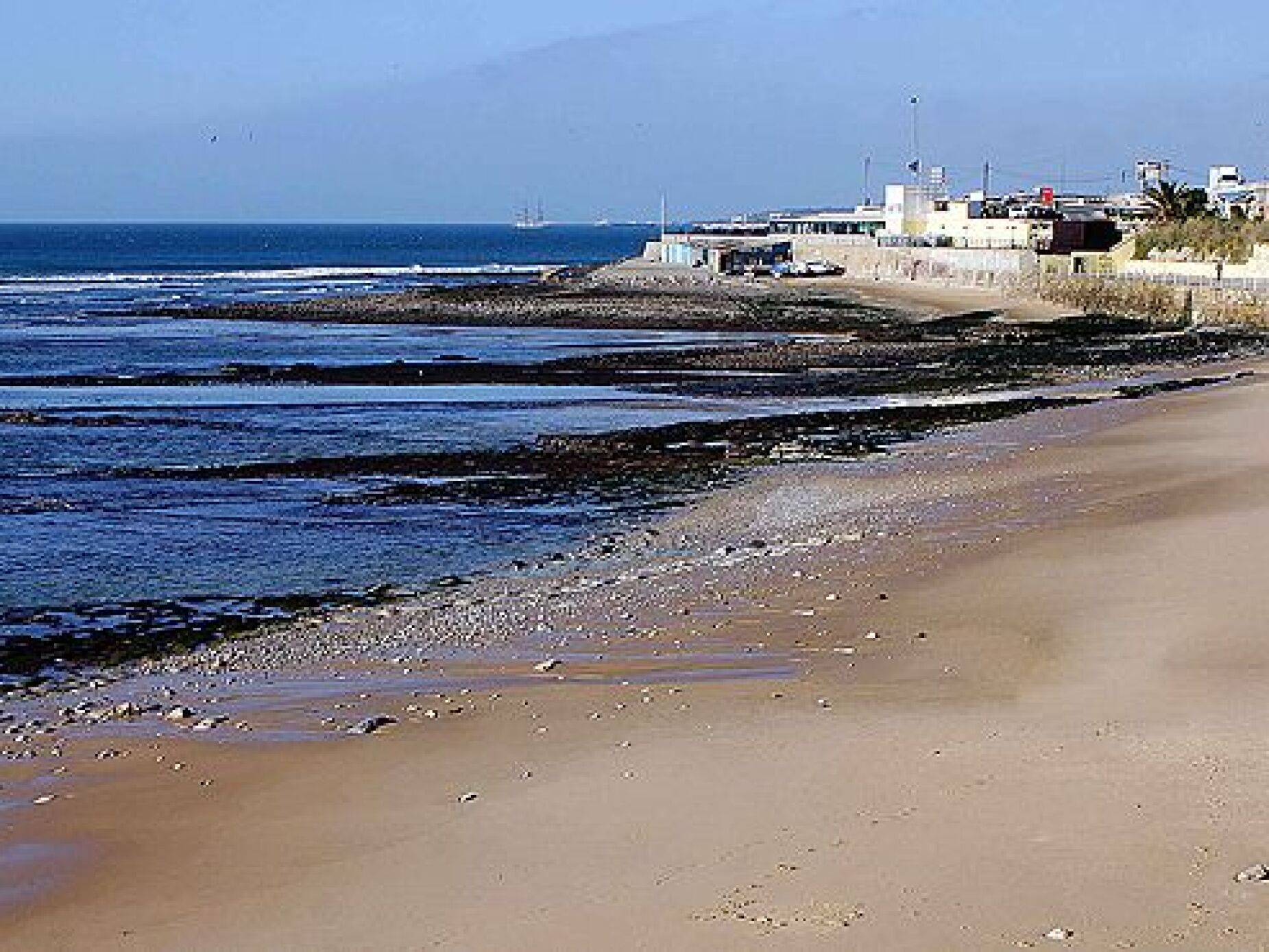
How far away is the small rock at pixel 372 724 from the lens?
34.5ft

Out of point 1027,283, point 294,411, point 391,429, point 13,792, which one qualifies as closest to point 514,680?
point 13,792

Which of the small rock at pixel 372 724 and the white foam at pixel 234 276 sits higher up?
the small rock at pixel 372 724

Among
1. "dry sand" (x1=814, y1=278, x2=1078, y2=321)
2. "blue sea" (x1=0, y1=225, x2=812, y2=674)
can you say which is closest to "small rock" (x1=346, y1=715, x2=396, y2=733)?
"blue sea" (x1=0, y1=225, x2=812, y2=674)

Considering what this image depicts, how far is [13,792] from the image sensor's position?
9500mm

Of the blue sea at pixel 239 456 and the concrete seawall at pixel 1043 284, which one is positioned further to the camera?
the concrete seawall at pixel 1043 284

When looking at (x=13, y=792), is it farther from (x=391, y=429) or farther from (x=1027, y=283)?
(x=1027, y=283)

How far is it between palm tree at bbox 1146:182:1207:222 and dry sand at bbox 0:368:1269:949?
61746mm

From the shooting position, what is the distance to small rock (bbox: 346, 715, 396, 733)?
1052 centimetres

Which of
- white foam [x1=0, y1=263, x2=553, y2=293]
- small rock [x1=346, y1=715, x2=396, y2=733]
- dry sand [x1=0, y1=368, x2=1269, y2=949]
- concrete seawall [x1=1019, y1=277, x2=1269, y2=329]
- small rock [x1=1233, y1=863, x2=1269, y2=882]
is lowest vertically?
white foam [x1=0, y1=263, x2=553, y2=293]

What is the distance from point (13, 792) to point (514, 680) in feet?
10.7

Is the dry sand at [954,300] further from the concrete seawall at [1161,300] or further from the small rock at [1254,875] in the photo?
the small rock at [1254,875]

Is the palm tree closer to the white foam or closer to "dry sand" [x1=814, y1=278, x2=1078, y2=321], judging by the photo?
"dry sand" [x1=814, y1=278, x2=1078, y2=321]

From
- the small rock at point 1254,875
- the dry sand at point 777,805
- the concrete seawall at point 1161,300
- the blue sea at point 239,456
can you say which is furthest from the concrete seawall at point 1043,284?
the small rock at point 1254,875

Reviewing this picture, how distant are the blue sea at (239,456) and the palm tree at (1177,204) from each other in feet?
83.0
